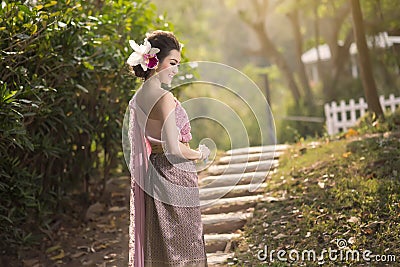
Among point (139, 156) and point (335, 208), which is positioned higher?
point (139, 156)

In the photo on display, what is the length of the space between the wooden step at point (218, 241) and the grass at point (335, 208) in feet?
0.44

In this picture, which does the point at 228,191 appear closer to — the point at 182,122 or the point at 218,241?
the point at 218,241

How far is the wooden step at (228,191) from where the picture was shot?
7.29m

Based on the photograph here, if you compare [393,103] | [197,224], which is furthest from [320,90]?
[197,224]

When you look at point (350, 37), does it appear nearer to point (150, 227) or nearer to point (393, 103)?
point (393, 103)

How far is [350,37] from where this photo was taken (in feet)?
58.2

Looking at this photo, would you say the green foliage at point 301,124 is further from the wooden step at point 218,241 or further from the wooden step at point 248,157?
the wooden step at point 218,241

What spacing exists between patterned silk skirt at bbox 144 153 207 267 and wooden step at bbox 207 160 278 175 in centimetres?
329

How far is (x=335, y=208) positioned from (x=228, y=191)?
1.52 metres

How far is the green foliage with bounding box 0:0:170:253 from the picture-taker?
5391 mm

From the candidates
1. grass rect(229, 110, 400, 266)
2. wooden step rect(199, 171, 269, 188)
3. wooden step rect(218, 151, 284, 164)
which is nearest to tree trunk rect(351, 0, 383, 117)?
grass rect(229, 110, 400, 266)

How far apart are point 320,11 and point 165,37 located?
15.4 meters

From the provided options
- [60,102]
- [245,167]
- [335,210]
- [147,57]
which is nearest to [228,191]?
[245,167]

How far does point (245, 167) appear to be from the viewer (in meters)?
7.43
